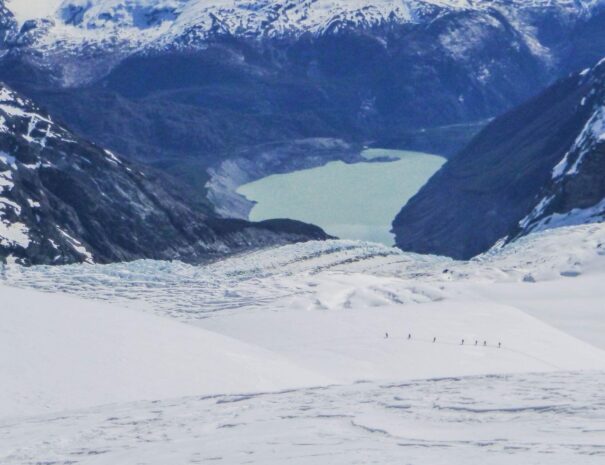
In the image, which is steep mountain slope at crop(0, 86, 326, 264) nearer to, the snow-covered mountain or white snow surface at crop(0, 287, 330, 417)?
the snow-covered mountain

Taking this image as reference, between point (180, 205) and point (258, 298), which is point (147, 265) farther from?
point (180, 205)

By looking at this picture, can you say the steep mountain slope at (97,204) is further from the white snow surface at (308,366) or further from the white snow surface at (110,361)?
the white snow surface at (110,361)

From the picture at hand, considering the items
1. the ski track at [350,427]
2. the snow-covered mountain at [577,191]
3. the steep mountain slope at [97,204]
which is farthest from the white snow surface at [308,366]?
the steep mountain slope at [97,204]

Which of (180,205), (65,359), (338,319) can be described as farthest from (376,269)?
(180,205)

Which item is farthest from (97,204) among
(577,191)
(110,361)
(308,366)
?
(110,361)

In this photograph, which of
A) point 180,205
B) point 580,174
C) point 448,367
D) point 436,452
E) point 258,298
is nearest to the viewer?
point 436,452

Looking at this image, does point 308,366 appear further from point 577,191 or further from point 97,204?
point 97,204
